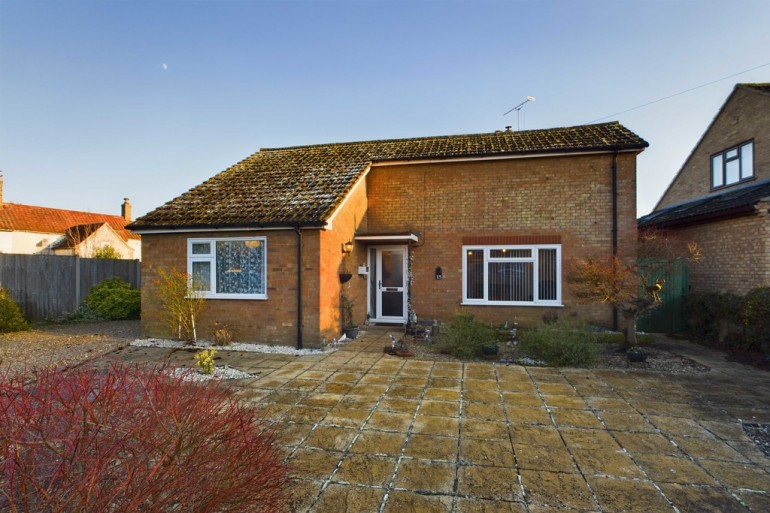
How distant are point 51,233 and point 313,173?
83.9ft

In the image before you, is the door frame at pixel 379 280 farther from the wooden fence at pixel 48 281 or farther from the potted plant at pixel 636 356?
the wooden fence at pixel 48 281

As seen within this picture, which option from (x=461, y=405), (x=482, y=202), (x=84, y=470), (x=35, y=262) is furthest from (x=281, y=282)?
(x=35, y=262)

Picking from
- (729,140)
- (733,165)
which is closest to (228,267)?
(733,165)

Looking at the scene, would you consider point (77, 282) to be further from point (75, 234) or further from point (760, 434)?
point (75, 234)

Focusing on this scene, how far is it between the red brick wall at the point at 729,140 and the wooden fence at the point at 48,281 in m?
21.9

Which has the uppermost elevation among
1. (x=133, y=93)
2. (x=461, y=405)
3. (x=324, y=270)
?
(x=133, y=93)

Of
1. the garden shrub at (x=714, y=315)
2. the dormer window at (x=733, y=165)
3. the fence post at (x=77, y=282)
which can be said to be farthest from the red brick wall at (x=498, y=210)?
the fence post at (x=77, y=282)

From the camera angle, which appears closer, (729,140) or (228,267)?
(228,267)

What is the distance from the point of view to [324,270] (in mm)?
8180

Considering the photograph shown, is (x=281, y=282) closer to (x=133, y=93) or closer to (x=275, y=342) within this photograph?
(x=275, y=342)

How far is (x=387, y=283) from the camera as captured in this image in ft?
36.2

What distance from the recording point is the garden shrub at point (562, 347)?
681cm

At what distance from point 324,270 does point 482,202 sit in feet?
16.3

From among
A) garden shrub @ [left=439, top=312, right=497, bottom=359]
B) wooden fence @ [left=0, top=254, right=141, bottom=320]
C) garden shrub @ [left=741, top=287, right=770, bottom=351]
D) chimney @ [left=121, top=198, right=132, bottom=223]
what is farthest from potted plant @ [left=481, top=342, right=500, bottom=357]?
chimney @ [left=121, top=198, right=132, bottom=223]
